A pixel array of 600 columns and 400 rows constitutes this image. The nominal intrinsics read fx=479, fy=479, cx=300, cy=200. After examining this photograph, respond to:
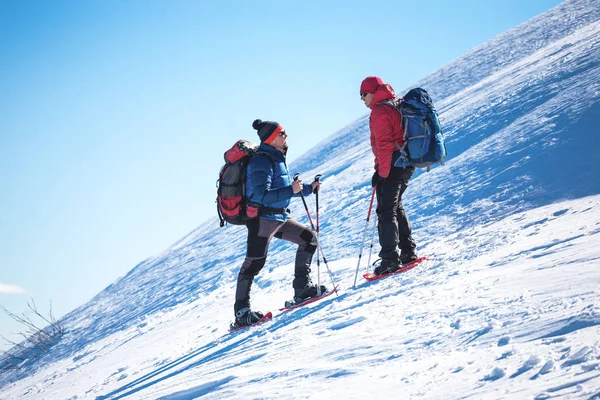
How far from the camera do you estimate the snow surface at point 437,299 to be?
247 centimetres

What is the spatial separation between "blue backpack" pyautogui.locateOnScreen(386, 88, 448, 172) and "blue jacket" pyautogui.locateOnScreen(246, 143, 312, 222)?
1.18m

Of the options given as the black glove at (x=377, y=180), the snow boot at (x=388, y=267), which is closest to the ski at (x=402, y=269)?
the snow boot at (x=388, y=267)

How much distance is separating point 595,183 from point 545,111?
3525mm

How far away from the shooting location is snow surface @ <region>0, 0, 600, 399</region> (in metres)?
2.47

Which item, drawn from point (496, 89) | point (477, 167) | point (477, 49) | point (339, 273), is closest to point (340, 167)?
point (496, 89)

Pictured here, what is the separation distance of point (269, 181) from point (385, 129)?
1355 millimetres

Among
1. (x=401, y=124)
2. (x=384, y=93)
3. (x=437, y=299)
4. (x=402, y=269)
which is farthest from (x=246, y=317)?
(x=384, y=93)

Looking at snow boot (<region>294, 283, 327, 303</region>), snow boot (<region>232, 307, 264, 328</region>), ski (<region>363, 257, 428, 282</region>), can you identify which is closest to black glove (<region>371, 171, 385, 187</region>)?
ski (<region>363, 257, 428, 282</region>)

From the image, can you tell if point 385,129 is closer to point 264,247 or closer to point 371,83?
point 371,83

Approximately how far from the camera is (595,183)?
226 inches

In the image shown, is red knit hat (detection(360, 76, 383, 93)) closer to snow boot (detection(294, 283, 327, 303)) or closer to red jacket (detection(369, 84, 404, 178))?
red jacket (detection(369, 84, 404, 178))

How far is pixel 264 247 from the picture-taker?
523 centimetres

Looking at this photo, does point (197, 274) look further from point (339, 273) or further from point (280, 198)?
point (280, 198)

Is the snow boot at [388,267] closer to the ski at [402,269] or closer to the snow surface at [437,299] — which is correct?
the ski at [402,269]
